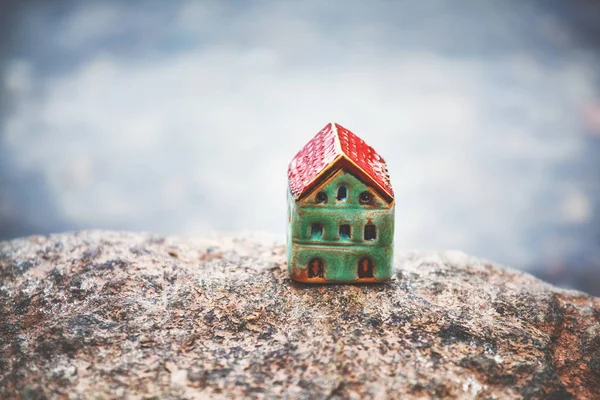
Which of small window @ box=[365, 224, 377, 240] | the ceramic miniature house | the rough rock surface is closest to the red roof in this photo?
the ceramic miniature house

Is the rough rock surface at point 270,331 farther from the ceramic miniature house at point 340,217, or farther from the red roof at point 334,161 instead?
the red roof at point 334,161

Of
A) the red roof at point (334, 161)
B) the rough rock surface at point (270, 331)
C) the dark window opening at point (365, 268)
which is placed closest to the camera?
the rough rock surface at point (270, 331)

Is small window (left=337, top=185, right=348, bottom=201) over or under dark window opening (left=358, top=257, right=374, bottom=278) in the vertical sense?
over

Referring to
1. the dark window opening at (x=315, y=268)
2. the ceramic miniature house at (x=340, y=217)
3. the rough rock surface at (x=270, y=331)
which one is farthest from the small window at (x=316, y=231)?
the rough rock surface at (x=270, y=331)

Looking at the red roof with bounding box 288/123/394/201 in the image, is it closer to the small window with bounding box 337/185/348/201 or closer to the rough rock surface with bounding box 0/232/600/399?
the small window with bounding box 337/185/348/201

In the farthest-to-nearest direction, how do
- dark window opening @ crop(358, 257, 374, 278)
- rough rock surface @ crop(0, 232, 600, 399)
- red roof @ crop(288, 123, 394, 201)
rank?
dark window opening @ crop(358, 257, 374, 278)
red roof @ crop(288, 123, 394, 201)
rough rock surface @ crop(0, 232, 600, 399)

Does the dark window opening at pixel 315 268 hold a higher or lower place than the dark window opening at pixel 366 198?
lower

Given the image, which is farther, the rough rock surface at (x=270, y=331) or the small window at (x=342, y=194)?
the small window at (x=342, y=194)

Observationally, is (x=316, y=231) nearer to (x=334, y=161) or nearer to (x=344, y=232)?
(x=344, y=232)
